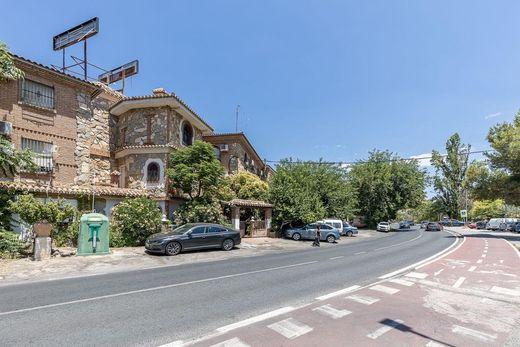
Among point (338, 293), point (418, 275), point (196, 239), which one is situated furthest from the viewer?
point (196, 239)

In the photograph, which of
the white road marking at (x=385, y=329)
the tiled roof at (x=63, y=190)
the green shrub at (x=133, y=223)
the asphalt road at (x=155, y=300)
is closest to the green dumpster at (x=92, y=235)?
the green shrub at (x=133, y=223)

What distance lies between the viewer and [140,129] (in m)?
22.8

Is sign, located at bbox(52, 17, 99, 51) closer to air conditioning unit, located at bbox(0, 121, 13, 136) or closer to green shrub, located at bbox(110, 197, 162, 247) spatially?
air conditioning unit, located at bbox(0, 121, 13, 136)

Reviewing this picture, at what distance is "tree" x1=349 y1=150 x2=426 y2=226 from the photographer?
160 ft

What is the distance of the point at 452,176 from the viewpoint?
68562 millimetres

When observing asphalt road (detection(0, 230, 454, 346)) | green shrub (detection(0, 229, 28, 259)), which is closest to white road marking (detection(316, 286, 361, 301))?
asphalt road (detection(0, 230, 454, 346))

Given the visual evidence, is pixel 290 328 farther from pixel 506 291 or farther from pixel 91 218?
pixel 91 218

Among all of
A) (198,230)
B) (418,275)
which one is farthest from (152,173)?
(418,275)

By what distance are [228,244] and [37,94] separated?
1372cm

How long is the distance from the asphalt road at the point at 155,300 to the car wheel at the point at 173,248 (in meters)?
3.50

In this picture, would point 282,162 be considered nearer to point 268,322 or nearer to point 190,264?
point 190,264

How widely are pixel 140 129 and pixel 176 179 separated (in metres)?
5.25

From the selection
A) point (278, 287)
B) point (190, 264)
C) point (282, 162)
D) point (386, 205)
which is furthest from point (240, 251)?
point (386, 205)

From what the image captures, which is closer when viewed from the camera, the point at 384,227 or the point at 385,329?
the point at 385,329
